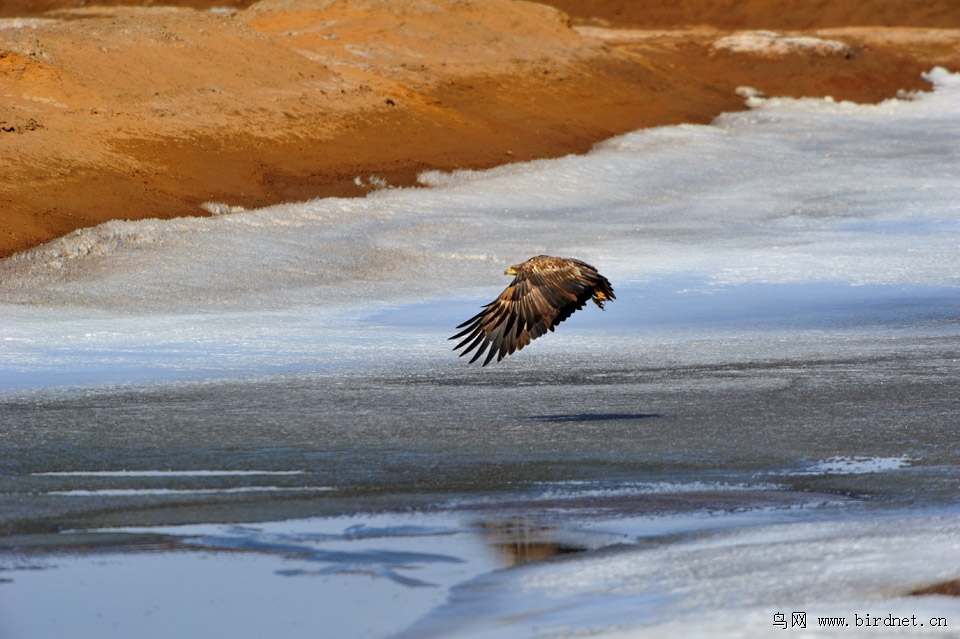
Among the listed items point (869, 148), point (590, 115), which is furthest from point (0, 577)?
point (590, 115)

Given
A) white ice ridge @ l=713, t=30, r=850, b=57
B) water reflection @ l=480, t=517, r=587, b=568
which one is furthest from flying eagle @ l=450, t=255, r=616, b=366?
white ice ridge @ l=713, t=30, r=850, b=57

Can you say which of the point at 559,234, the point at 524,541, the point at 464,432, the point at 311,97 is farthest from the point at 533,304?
the point at 311,97

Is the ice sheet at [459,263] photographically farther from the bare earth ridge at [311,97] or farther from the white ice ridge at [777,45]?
the white ice ridge at [777,45]

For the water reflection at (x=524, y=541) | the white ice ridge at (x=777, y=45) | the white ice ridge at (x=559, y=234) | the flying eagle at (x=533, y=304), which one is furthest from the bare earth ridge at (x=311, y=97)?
the water reflection at (x=524, y=541)

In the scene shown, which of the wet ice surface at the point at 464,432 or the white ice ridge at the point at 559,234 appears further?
the white ice ridge at the point at 559,234

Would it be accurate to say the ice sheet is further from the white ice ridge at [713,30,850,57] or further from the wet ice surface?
the white ice ridge at [713,30,850,57]

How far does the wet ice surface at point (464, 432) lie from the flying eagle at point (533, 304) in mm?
540

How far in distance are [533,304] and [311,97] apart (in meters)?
15.3

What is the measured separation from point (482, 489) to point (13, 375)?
3.83 meters

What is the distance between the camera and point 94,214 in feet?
47.8

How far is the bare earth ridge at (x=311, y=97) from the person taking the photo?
1608cm

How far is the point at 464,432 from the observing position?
270 inches

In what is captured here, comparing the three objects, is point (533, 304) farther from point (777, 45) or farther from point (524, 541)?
point (777, 45)

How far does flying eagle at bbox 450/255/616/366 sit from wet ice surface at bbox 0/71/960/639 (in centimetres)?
54
